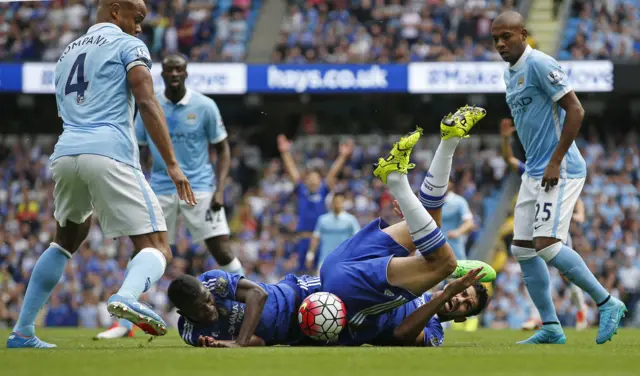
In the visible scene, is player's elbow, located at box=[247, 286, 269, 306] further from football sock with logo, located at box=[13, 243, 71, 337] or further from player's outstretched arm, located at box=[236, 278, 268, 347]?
football sock with logo, located at box=[13, 243, 71, 337]

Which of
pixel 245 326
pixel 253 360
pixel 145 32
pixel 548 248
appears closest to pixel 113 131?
pixel 245 326

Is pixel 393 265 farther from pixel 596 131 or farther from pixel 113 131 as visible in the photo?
pixel 596 131

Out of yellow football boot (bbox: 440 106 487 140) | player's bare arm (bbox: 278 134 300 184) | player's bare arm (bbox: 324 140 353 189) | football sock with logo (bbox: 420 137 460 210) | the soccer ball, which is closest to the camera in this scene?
the soccer ball

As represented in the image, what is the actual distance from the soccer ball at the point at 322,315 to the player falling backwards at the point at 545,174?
1.76 m

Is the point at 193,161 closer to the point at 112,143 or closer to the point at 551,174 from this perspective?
the point at 112,143

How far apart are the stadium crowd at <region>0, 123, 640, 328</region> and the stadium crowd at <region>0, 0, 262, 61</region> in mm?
2703

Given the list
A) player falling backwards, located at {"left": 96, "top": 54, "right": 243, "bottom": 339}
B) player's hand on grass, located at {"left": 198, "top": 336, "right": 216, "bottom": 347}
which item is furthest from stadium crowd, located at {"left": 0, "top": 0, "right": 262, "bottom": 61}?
player's hand on grass, located at {"left": 198, "top": 336, "right": 216, "bottom": 347}

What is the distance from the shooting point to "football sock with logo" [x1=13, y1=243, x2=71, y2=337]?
7.03 meters

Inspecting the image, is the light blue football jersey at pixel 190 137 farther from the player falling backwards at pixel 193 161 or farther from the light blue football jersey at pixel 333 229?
the light blue football jersey at pixel 333 229

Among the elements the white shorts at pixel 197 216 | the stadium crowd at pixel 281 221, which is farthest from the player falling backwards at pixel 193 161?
the stadium crowd at pixel 281 221

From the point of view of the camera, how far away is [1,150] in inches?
991

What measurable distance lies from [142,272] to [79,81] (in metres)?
1.42

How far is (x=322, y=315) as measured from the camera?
22.5ft

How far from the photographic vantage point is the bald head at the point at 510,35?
310 inches
